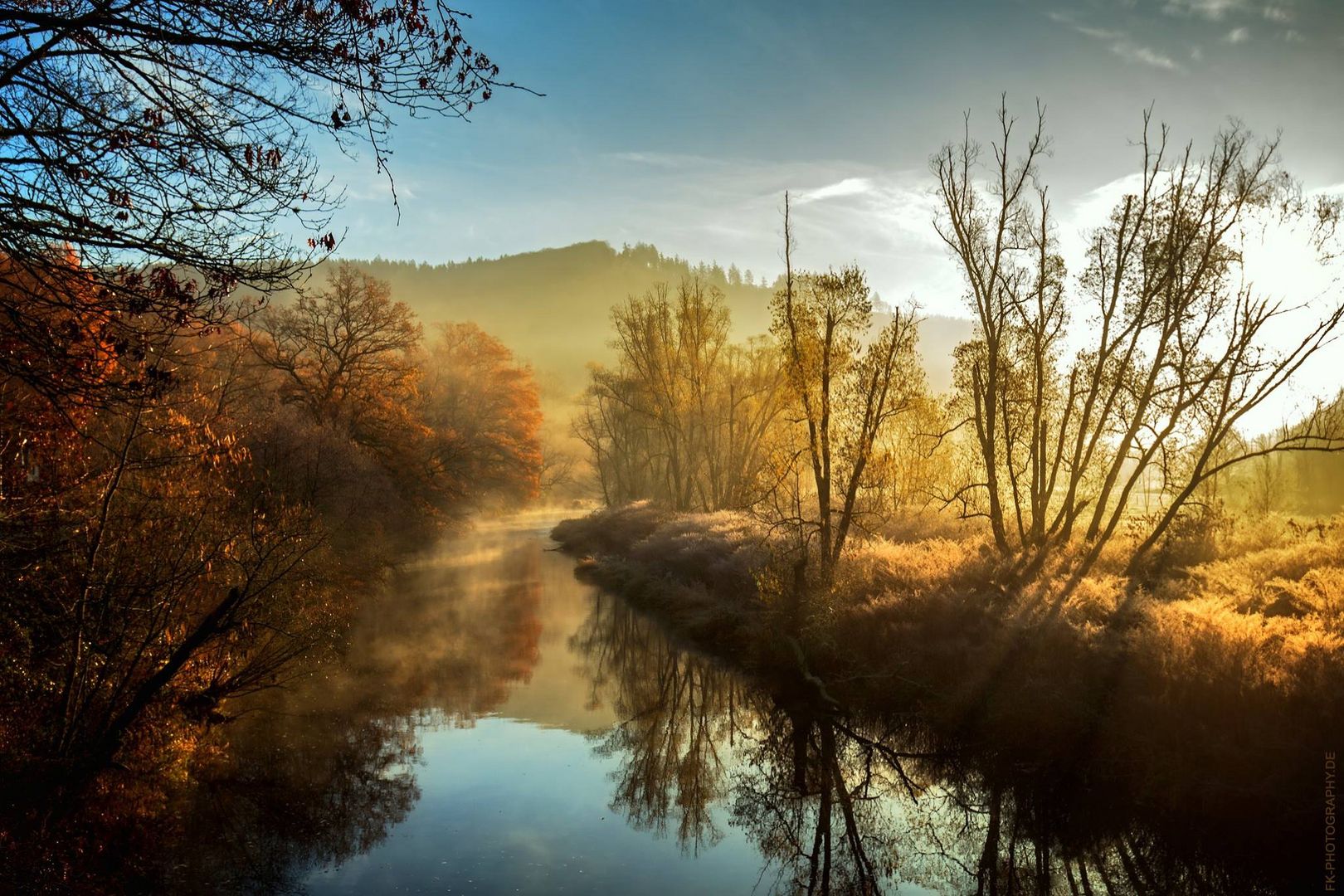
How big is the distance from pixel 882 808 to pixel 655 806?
3.05 m

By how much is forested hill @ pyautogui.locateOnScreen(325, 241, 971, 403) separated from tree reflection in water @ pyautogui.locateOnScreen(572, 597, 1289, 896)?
138 meters

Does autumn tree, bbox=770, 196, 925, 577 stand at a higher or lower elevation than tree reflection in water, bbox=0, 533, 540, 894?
higher

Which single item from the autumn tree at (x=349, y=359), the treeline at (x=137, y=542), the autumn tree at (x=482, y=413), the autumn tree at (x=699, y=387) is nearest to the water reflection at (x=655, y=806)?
the treeline at (x=137, y=542)

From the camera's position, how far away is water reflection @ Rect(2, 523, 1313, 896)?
7.99 m

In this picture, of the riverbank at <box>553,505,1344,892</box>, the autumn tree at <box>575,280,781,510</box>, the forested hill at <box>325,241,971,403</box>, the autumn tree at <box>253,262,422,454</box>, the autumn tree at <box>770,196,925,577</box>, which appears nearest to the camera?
the riverbank at <box>553,505,1344,892</box>

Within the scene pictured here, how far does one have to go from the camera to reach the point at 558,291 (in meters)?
179

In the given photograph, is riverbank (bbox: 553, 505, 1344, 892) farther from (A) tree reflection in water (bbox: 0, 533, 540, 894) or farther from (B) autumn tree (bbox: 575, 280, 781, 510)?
(B) autumn tree (bbox: 575, 280, 781, 510)

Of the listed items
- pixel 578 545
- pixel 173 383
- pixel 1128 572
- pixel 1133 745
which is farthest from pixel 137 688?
pixel 578 545

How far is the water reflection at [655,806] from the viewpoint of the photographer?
7.99m

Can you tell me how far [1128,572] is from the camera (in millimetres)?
16109

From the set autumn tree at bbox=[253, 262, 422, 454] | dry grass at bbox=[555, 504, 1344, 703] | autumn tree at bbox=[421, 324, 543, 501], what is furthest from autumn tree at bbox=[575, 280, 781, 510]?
dry grass at bbox=[555, 504, 1344, 703]

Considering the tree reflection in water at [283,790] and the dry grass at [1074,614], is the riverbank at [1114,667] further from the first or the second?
the tree reflection in water at [283,790]

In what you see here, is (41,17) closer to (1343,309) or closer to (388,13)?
(388,13)

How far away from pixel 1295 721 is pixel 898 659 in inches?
232
